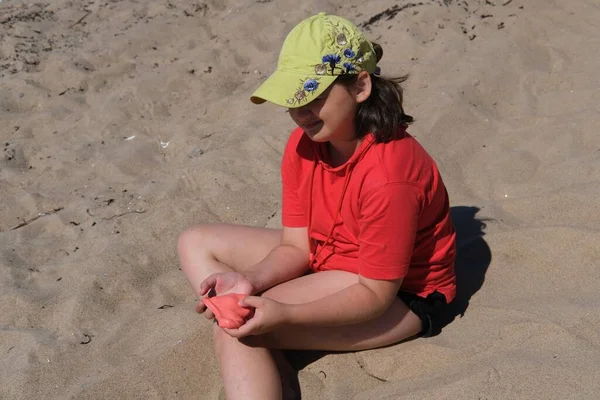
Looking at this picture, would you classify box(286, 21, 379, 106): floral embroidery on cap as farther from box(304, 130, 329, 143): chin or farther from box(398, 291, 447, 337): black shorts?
box(398, 291, 447, 337): black shorts

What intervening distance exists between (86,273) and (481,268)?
151 centimetres

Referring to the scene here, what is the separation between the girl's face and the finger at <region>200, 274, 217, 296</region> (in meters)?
0.53

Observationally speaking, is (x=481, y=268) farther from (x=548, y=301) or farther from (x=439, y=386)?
(x=439, y=386)

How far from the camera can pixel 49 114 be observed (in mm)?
4141

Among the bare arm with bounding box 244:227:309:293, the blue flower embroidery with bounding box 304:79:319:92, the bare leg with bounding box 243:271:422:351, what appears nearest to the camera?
the blue flower embroidery with bounding box 304:79:319:92

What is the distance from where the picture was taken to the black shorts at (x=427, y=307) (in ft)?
7.36

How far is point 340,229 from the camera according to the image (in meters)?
2.23

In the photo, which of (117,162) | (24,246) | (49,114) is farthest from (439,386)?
(49,114)

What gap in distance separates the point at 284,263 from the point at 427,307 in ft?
1.57

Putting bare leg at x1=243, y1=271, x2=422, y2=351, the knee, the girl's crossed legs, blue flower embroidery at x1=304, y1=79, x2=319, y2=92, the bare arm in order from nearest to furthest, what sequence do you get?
1. blue flower embroidery at x1=304, y1=79, x2=319, y2=92
2. the girl's crossed legs
3. bare leg at x1=243, y1=271, x2=422, y2=351
4. the bare arm
5. the knee

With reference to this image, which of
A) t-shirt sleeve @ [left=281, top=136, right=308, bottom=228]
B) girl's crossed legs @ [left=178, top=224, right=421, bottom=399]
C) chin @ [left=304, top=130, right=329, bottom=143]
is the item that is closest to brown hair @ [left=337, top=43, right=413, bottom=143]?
chin @ [left=304, top=130, right=329, bottom=143]

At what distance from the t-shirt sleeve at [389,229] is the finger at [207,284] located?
47 cm

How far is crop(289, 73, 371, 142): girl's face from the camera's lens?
2.00m

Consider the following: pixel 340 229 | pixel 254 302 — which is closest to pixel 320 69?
pixel 340 229
